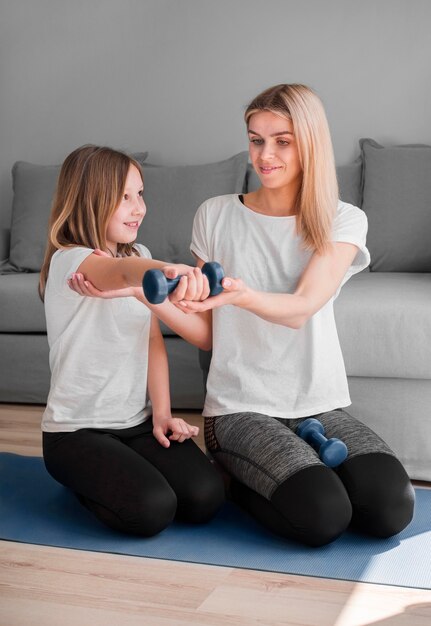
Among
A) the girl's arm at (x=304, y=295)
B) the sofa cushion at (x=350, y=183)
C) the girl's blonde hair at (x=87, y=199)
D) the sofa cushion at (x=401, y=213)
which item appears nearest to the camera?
the girl's arm at (x=304, y=295)

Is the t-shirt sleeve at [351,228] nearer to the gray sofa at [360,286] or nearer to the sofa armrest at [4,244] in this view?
the gray sofa at [360,286]

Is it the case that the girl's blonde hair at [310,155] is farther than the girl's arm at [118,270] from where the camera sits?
Yes

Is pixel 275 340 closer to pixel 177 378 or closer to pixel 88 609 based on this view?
pixel 88 609

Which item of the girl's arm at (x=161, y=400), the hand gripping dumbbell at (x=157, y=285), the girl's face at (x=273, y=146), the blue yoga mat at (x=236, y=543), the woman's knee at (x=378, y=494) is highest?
the girl's face at (x=273, y=146)

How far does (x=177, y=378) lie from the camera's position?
3.08m

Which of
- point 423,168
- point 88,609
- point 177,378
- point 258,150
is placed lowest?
point 177,378

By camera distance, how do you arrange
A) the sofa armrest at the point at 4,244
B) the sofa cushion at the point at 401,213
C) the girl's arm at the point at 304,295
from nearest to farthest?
the girl's arm at the point at 304,295, the sofa cushion at the point at 401,213, the sofa armrest at the point at 4,244

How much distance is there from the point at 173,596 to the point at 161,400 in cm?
60

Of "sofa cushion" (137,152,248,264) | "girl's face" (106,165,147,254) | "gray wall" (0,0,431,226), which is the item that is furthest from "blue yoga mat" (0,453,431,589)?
"gray wall" (0,0,431,226)

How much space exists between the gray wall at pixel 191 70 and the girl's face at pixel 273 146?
1726 mm

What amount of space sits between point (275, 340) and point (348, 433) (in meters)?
0.28

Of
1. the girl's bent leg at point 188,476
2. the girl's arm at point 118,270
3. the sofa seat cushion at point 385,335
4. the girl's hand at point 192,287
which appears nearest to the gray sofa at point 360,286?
the sofa seat cushion at point 385,335

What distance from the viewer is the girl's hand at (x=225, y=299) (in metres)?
1.69

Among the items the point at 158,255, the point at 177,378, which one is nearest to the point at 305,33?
the point at 158,255
